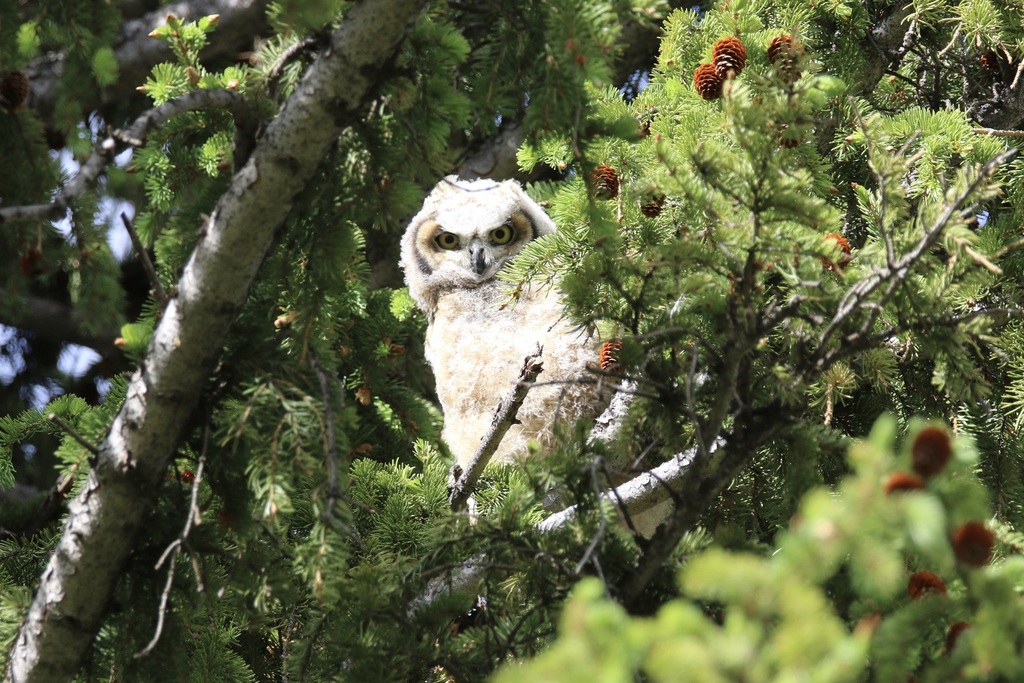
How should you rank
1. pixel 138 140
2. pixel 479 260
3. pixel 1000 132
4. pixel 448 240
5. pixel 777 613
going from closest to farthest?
pixel 777 613, pixel 138 140, pixel 1000 132, pixel 479 260, pixel 448 240

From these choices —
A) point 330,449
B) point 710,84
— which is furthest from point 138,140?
point 710,84

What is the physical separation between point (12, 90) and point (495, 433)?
1419 mm


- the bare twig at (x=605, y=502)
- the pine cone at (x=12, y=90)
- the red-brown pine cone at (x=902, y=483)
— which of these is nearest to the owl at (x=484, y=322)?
the bare twig at (x=605, y=502)

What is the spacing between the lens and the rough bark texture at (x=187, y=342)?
166 centimetres

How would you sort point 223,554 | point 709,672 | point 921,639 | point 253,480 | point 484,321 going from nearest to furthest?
1. point 709,672
2. point 921,639
3. point 253,480
4. point 223,554
5. point 484,321

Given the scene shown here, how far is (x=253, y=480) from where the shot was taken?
1.63 m

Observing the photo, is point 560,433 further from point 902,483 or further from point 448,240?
point 448,240

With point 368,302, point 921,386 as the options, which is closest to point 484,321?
point 368,302

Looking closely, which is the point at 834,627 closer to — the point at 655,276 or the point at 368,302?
the point at 655,276

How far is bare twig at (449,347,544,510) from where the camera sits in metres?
2.31

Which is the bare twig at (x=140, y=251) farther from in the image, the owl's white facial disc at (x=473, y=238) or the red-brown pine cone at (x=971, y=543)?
the owl's white facial disc at (x=473, y=238)

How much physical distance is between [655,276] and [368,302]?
1891 mm

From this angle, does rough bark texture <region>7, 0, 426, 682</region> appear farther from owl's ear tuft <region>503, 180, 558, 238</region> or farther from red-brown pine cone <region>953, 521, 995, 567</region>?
owl's ear tuft <region>503, 180, 558, 238</region>

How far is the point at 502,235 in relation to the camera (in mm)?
3475
